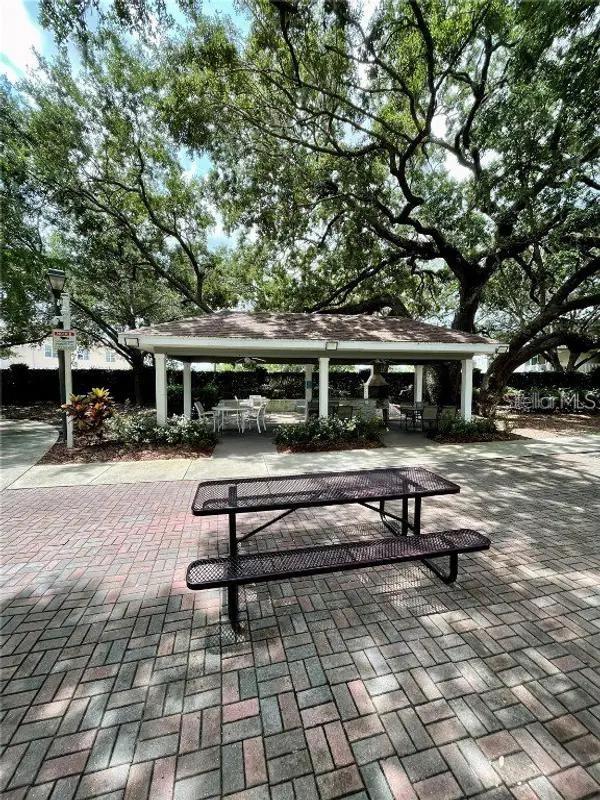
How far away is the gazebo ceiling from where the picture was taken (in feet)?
28.6

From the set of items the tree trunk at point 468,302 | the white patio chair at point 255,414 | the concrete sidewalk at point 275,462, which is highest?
the tree trunk at point 468,302

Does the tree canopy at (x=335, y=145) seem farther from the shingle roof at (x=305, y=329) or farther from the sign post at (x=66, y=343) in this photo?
the sign post at (x=66, y=343)

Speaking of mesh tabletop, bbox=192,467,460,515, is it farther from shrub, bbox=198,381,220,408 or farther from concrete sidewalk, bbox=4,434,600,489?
shrub, bbox=198,381,220,408

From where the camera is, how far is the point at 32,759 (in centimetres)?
166

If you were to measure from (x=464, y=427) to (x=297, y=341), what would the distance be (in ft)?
16.8

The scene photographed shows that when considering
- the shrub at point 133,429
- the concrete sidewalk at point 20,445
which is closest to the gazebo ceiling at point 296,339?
the shrub at point 133,429

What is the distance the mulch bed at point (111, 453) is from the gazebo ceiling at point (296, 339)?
98.9 inches

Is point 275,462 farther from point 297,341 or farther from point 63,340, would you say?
point 63,340

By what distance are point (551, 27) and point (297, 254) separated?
9425mm

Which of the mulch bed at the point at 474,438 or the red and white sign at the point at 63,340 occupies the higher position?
the red and white sign at the point at 63,340

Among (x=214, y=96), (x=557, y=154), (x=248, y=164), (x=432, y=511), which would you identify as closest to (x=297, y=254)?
(x=248, y=164)

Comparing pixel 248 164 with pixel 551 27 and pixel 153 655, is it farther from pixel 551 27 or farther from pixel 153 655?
pixel 153 655

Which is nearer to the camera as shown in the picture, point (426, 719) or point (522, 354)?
point (426, 719)

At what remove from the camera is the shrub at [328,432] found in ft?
28.9
